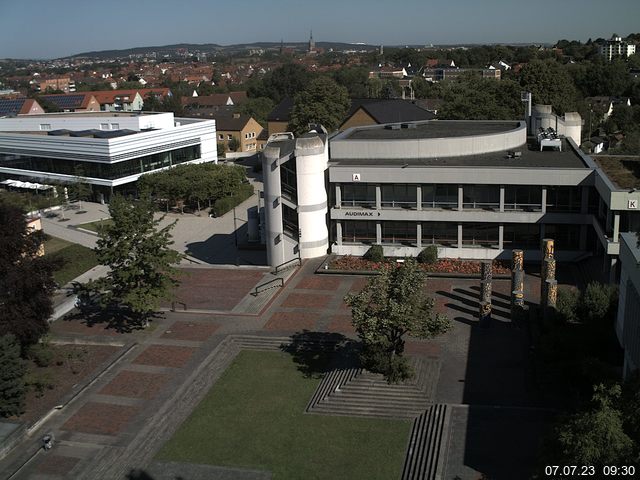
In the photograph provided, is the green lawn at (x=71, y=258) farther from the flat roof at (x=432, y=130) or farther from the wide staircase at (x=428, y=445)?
the wide staircase at (x=428, y=445)

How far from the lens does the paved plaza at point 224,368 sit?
71.4 feet

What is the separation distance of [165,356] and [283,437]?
828 centimetres

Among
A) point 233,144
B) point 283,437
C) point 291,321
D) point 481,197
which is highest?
point 481,197

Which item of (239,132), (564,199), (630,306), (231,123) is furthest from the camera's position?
(231,123)

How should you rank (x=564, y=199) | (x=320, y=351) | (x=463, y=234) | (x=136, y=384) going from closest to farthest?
1. (x=136, y=384)
2. (x=320, y=351)
3. (x=564, y=199)
4. (x=463, y=234)

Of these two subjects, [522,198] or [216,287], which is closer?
[216,287]

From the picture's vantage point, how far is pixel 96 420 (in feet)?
80.7

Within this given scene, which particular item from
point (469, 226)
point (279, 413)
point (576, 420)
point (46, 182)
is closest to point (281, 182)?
point (469, 226)

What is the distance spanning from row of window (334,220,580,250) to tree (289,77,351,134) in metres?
37.2

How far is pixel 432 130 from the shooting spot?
50.4m

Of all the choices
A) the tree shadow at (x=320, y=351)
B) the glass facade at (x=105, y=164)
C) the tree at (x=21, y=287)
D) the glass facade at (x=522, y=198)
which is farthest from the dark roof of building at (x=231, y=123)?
Result: the tree shadow at (x=320, y=351)

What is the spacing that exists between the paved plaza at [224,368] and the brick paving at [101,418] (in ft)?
0.12


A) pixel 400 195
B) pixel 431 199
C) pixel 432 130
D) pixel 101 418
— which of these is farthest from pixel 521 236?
pixel 101 418

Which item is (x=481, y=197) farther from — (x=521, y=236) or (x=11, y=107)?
(x=11, y=107)
